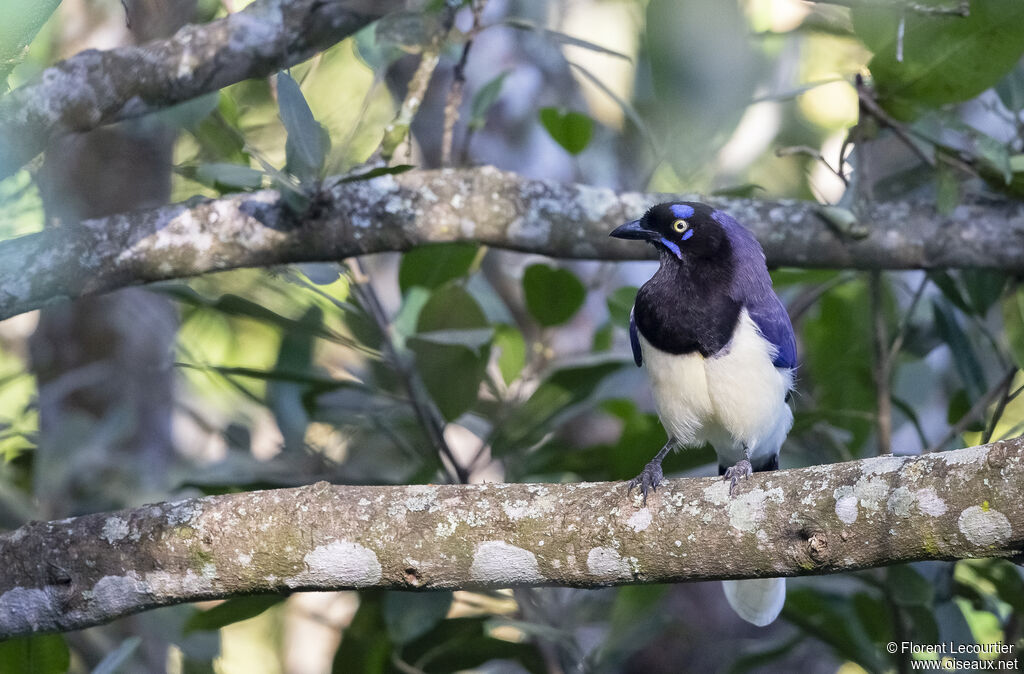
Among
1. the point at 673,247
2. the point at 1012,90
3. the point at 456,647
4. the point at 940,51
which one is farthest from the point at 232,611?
the point at 1012,90

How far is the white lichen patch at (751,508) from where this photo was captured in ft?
7.11

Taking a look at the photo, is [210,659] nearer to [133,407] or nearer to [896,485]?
[133,407]

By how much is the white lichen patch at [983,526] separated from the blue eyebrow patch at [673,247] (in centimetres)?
157

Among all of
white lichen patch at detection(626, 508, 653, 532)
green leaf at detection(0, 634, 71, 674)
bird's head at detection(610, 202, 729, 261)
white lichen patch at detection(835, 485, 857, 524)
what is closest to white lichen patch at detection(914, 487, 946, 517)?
white lichen patch at detection(835, 485, 857, 524)

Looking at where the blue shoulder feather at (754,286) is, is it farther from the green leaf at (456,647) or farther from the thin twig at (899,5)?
the green leaf at (456,647)

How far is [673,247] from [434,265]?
998 millimetres

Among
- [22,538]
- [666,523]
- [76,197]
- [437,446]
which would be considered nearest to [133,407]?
[76,197]

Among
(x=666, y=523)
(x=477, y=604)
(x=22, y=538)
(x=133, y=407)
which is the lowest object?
(x=477, y=604)

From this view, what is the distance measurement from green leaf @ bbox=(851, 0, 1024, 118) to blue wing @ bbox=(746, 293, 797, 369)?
1.03 metres

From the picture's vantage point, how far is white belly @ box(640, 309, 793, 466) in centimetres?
315

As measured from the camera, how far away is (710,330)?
125 inches

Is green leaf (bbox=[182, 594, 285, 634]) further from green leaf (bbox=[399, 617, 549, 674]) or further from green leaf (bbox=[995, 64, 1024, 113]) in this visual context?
green leaf (bbox=[995, 64, 1024, 113])

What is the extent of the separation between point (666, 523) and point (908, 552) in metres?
0.55

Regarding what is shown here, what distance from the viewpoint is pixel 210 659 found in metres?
3.95
